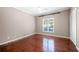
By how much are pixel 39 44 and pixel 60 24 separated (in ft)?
2.46

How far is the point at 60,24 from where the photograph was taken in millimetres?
2076

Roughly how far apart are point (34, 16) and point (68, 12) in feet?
2.76

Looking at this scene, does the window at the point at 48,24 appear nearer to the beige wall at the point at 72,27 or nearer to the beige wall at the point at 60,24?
the beige wall at the point at 60,24

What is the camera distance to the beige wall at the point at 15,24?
6.07 ft

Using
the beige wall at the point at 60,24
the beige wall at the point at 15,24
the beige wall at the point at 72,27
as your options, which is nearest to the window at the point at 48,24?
the beige wall at the point at 60,24

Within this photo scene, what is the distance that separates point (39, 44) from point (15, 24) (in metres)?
0.79

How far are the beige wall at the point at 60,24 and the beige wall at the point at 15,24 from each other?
164mm

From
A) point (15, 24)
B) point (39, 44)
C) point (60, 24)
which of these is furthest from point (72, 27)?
point (15, 24)

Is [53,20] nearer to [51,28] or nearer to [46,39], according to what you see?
[51,28]

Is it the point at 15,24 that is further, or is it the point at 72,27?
the point at 15,24

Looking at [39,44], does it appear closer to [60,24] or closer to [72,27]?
[60,24]

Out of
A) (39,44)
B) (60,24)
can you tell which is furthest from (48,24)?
(39,44)

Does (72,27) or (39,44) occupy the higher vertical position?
(72,27)

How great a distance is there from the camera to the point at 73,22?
1784 millimetres
